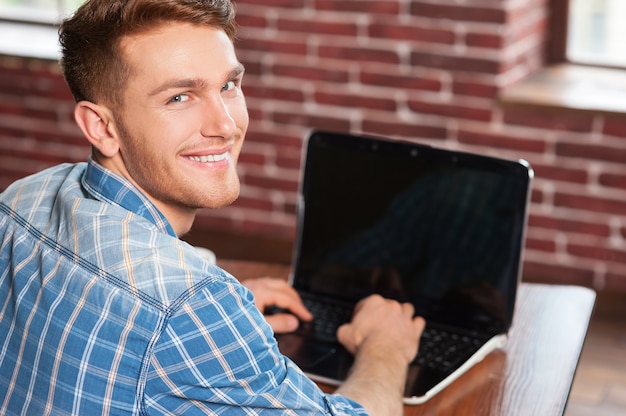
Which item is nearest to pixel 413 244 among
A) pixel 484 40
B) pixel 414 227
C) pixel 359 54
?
pixel 414 227

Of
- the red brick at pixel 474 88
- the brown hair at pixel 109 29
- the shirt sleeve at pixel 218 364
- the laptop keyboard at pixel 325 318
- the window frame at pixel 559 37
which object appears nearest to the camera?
the shirt sleeve at pixel 218 364

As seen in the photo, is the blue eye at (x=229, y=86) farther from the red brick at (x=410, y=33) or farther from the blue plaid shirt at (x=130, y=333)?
the red brick at (x=410, y=33)

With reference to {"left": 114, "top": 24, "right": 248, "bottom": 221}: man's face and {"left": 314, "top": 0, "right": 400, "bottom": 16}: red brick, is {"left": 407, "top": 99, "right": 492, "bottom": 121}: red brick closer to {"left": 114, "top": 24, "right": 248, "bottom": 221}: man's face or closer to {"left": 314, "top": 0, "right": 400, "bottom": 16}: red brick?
{"left": 314, "top": 0, "right": 400, "bottom": 16}: red brick

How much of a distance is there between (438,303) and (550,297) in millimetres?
224

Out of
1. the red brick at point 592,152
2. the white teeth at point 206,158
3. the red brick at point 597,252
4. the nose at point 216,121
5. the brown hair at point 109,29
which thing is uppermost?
the brown hair at point 109,29

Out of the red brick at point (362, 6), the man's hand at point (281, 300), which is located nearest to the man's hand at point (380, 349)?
the man's hand at point (281, 300)

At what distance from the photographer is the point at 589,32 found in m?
3.27

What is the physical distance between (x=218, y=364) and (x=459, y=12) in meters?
2.14

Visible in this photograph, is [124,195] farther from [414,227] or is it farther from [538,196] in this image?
[538,196]

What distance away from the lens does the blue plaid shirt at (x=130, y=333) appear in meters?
1.21

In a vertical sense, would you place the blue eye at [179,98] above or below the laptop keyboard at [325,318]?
above

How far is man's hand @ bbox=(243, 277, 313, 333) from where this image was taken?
1.74m

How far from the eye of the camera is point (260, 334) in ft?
4.16

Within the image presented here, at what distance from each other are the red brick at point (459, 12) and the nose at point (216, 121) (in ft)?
6.15
